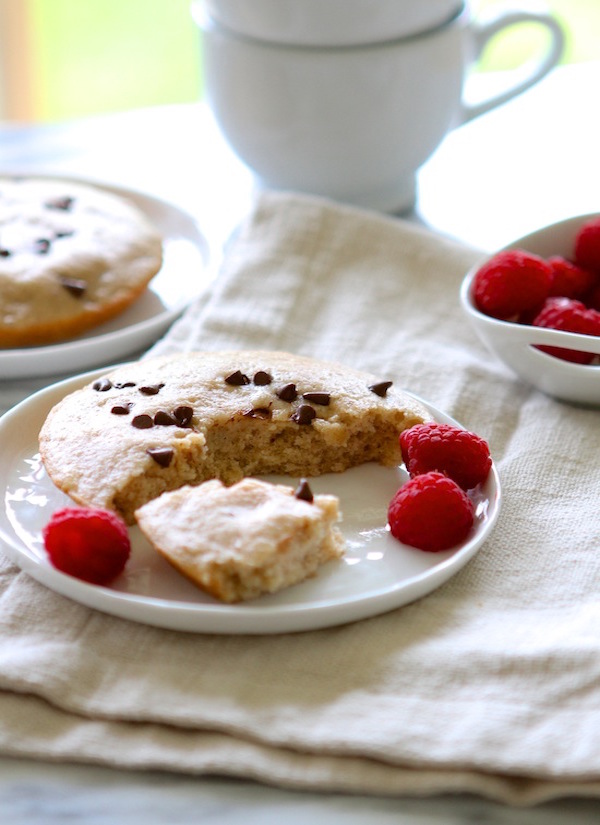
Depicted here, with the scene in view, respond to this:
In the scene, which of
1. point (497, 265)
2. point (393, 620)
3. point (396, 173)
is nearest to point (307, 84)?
point (396, 173)

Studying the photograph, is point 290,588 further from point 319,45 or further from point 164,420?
point 319,45

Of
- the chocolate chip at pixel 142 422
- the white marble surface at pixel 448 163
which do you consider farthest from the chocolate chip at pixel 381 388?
the white marble surface at pixel 448 163

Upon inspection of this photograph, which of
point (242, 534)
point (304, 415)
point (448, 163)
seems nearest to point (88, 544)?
point (242, 534)

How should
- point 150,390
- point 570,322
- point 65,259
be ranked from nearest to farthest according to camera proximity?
point 150,390 < point 570,322 < point 65,259

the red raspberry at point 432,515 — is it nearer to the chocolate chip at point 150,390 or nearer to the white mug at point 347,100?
the chocolate chip at point 150,390

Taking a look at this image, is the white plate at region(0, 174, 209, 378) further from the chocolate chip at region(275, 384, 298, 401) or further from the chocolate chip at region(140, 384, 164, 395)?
the chocolate chip at region(275, 384, 298, 401)

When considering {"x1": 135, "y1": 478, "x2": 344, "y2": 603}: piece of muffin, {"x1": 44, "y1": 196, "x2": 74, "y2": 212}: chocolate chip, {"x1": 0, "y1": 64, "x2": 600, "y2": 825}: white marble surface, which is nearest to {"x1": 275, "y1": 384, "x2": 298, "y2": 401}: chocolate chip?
{"x1": 135, "y1": 478, "x2": 344, "y2": 603}: piece of muffin

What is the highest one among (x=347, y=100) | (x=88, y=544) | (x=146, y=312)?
(x=347, y=100)
